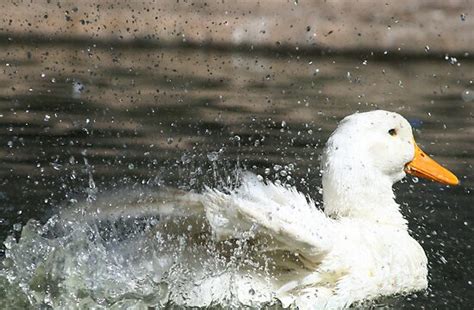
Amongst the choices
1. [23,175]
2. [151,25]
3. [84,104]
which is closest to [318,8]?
[151,25]

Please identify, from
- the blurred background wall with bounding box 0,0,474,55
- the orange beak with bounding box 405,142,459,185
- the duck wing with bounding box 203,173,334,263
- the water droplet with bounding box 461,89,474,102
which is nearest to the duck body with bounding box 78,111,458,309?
the duck wing with bounding box 203,173,334,263

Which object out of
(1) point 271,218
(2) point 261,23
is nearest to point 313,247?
(1) point 271,218

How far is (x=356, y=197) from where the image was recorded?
6188 mm

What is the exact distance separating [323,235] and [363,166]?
89cm

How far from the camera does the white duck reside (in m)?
5.32

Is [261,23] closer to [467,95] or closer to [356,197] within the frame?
[467,95]

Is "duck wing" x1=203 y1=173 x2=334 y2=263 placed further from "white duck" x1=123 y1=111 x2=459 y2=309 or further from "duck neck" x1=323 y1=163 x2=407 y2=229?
"duck neck" x1=323 y1=163 x2=407 y2=229

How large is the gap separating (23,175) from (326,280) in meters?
2.85

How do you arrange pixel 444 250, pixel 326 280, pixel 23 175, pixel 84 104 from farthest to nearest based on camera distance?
pixel 84 104, pixel 23 175, pixel 444 250, pixel 326 280

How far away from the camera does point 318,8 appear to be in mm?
12008

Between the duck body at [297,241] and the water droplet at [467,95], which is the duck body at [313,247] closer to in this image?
the duck body at [297,241]

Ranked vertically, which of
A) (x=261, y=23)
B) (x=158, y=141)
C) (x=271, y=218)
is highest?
(x=271, y=218)

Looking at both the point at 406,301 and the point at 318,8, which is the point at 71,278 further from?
the point at 318,8

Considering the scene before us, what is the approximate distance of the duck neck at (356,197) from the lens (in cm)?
616
